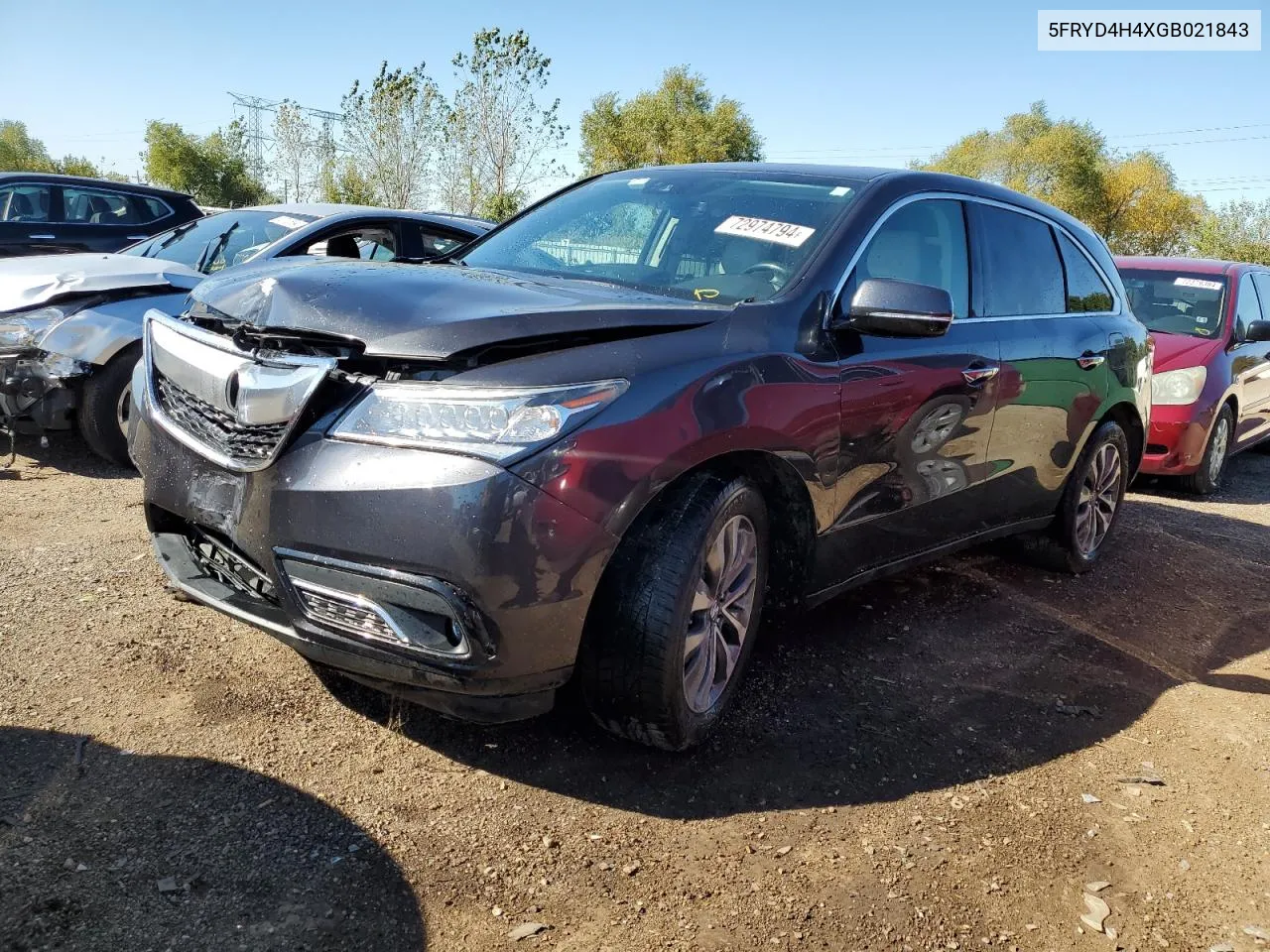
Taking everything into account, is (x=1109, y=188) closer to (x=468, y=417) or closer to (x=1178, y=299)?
(x=1178, y=299)

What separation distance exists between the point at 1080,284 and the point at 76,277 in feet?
17.0

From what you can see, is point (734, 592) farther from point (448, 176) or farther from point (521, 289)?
point (448, 176)

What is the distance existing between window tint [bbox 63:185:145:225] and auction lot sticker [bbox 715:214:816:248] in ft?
25.1

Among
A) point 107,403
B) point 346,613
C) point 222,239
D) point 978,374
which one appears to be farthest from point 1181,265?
point 346,613

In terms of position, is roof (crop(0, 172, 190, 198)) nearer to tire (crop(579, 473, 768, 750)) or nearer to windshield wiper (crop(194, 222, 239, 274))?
windshield wiper (crop(194, 222, 239, 274))

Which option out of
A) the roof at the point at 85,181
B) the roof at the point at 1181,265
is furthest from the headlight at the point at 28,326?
the roof at the point at 1181,265

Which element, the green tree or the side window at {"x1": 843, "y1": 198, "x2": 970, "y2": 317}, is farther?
the green tree

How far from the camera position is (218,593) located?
266 centimetres

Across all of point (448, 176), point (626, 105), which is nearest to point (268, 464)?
point (448, 176)

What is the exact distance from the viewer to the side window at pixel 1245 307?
25.5 ft

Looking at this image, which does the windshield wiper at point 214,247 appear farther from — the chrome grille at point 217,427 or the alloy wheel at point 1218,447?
the alloy wheel at point 1218,447

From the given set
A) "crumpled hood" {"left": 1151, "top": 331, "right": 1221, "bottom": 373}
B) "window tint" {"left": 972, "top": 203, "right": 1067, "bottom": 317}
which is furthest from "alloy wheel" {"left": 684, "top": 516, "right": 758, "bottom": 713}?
"crumpled hood" {"left": 1151, "top": 331, "right": 1221, "bottom": 373}

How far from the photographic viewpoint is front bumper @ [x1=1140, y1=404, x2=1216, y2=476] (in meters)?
7.16

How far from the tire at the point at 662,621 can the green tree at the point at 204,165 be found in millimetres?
60555
